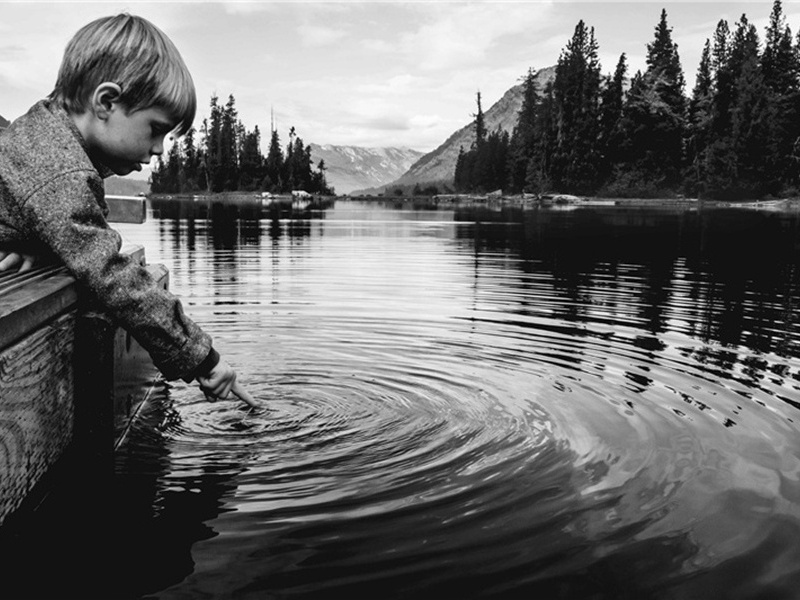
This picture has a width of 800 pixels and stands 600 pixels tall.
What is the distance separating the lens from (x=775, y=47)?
103188 mm

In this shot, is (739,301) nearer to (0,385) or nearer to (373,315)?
(373,315)

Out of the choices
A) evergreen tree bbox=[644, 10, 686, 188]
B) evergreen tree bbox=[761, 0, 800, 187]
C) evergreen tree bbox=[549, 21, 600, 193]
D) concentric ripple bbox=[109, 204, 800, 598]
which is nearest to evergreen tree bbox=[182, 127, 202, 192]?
evergreen tree bbox=[549, 21, 600, 193]

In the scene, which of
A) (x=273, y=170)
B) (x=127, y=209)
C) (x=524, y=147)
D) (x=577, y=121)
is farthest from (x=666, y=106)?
(x=127, y=209)

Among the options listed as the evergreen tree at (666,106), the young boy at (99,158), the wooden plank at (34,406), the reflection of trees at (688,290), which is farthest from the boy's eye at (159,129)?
the evergreen tree at (666,106)

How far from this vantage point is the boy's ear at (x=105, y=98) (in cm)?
277

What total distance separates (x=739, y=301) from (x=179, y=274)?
9.23 metres

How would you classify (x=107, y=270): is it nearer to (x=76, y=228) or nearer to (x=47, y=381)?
(x=76, y=228)

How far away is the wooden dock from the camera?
2.54 meters

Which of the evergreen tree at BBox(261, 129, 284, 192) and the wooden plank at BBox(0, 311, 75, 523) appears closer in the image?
the wooden plank at BBox(0, 311, 75, 523)

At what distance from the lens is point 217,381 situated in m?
3.17

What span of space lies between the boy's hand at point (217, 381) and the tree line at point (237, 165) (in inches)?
5931

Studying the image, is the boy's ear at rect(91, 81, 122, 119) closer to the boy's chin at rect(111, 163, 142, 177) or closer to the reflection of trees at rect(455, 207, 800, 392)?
the boy's chin at rect(111, 163, 142, 177)

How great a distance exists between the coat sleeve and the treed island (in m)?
94.2

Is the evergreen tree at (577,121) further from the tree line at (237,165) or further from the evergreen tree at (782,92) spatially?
the tree line at (237,165)
